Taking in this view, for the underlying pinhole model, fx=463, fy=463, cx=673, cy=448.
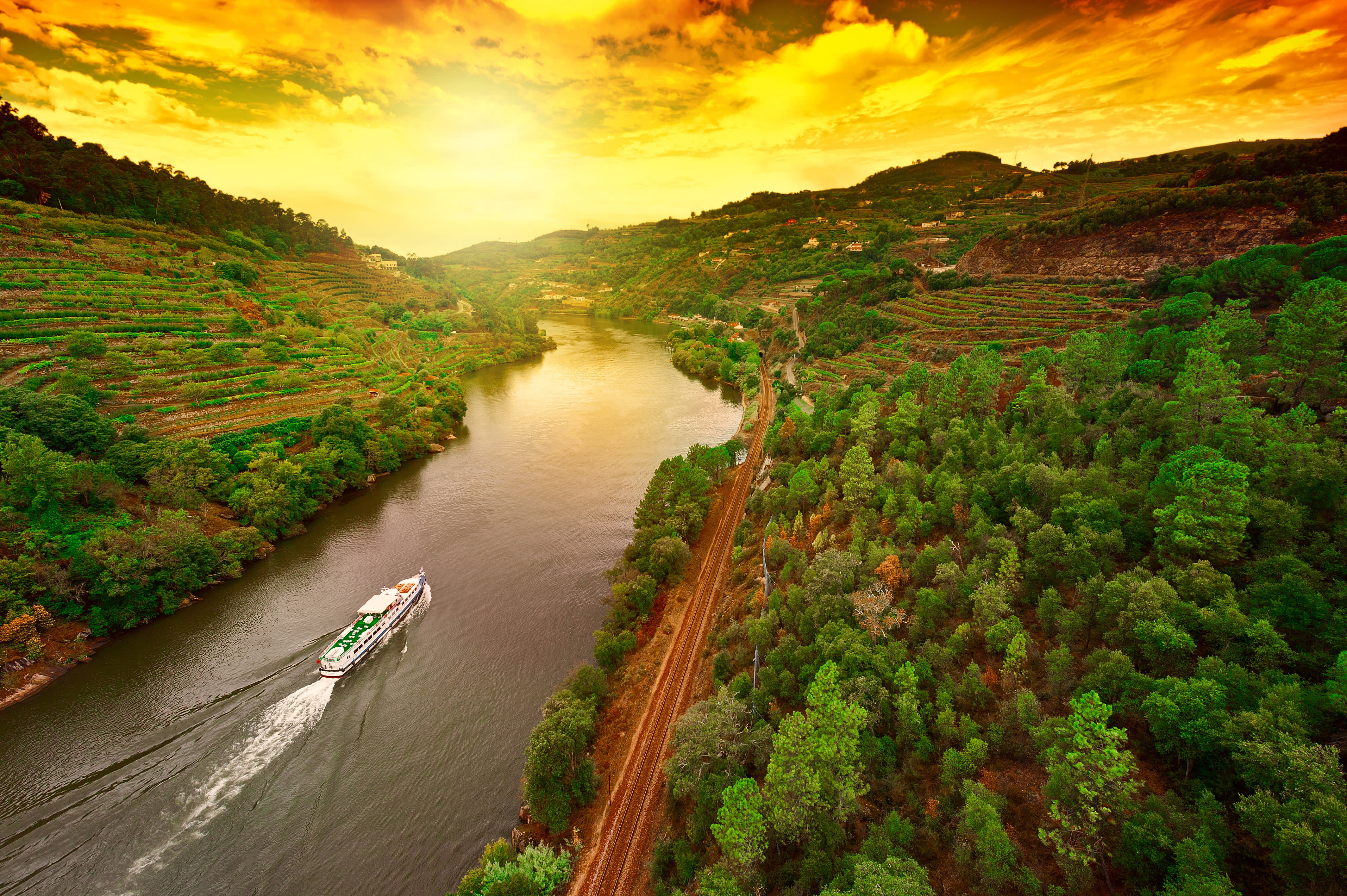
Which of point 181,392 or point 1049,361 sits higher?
point 181,392

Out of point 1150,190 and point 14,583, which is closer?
point 14,583

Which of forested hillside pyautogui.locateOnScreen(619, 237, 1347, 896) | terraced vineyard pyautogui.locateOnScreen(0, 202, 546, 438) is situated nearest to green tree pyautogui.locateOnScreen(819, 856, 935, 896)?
forested hillside pyautogui.locateOnScreen(619, 237, 1347, 896)

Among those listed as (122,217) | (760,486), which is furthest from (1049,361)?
(122,217)

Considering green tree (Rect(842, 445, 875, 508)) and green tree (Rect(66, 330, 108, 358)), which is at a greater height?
green tree (Rect(66, 330, 108, 358))

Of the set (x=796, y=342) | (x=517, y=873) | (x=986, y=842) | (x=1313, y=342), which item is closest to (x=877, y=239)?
(x=796, y=342)

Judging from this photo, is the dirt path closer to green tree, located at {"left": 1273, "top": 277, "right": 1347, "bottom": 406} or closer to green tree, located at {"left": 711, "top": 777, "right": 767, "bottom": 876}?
green tree, located at {"left": 1273, "top": 277, "right": 1347, "bottom": 406}

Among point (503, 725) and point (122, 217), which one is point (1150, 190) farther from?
point (122, 217)

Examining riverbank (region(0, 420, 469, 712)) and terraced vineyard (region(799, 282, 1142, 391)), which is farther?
terraced vineyard (region(799, 282, 1142, 391))
